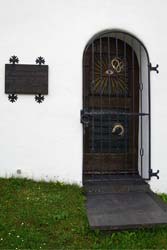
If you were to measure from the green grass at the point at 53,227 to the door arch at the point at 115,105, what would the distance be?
1.16m

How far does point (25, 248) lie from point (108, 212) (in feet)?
3.59

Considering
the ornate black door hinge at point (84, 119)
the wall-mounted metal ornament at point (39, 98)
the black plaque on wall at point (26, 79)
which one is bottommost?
the ornate black door hinge at point (84, 119)

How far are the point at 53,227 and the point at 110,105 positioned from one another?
2.43 m

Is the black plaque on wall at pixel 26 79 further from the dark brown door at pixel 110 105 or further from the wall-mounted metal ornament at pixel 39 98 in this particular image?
the dark brown door at pixel 110 105

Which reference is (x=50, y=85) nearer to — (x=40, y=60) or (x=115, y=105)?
(x=40, y=60)

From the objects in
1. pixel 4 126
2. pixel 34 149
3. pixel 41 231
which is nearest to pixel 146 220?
pixel 41 231

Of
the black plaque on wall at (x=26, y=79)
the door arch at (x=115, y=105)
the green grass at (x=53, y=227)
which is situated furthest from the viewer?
the door arch at (x=115, y=105)

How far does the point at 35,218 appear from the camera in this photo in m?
3.87

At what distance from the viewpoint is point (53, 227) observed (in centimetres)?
372

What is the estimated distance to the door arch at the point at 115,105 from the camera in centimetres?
555

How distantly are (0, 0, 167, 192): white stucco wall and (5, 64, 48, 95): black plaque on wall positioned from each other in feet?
0.27

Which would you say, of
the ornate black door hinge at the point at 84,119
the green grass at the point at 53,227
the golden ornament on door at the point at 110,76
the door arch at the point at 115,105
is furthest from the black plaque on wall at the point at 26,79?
the green grass at the point at 53,227

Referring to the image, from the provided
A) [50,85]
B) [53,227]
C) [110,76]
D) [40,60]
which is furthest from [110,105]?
[53,227]

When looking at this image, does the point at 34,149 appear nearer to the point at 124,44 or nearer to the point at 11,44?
the point at 11,44
